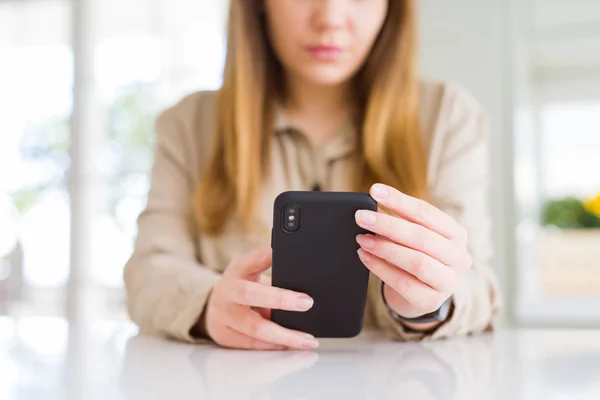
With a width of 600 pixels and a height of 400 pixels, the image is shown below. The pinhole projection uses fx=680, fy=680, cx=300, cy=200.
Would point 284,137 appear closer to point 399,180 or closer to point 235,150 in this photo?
point 235,150

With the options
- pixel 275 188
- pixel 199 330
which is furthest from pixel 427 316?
pixel 275 188

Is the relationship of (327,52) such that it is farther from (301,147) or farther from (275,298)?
(275,298)

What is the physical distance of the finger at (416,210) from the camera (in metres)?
0.62

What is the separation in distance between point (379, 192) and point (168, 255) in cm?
50

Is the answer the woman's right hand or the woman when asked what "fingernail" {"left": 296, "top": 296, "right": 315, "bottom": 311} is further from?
the woman

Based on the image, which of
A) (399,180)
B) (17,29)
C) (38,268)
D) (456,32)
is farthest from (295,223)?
(17,29)

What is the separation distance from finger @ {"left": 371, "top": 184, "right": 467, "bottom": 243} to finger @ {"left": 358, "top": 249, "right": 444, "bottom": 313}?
55 millimetres

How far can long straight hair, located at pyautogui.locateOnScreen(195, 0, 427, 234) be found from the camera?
108 cm

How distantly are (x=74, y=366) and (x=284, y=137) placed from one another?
0.61 m

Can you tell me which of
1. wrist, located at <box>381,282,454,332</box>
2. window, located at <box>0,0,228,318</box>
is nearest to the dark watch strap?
wrist, located at <box>381,282,454,332</box>

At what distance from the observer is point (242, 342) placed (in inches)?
30.3

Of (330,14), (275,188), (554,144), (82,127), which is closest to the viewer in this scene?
(330,14)

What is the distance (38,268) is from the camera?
364cm

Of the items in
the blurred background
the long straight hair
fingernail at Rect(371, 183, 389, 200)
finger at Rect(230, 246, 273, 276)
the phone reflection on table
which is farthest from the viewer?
the blurred background
